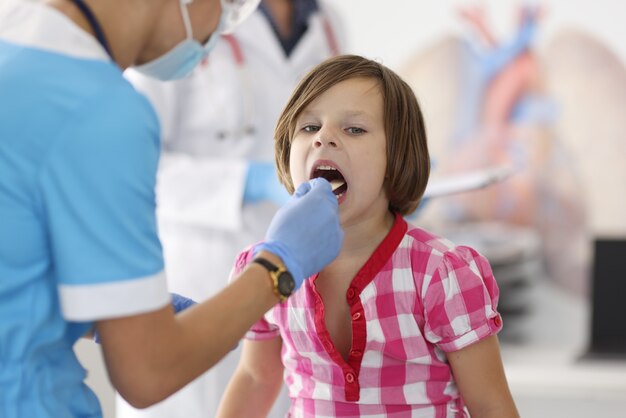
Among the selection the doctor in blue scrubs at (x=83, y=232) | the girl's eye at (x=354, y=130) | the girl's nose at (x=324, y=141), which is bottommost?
the doctor in blue scrubs at (x=83, y=232)

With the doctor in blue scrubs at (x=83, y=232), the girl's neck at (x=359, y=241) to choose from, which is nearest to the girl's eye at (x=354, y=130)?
the girl's neck at (x=359, y=241)

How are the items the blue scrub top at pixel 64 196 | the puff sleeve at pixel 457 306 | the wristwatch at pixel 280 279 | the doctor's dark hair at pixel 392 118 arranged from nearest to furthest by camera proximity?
1. the blue scrub top at pixel 64 196
2. the wristwatch at pixel 280 279
3. the puff sleeve at pixel 457 306
4. the doctor's dark hair at pixel 392 118

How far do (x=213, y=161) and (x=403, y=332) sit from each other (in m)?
0.77

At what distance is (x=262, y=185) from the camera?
1.99 metres

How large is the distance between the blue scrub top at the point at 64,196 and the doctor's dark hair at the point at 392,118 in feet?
1.52

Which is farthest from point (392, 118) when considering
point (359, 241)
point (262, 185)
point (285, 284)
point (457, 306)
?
point (262, 185)

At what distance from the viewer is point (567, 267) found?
10.6 ft

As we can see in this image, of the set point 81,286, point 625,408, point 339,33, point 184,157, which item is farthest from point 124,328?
point 625,408

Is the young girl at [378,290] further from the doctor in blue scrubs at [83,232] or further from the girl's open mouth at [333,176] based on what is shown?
the doctor in blue scrubs at [83,232]

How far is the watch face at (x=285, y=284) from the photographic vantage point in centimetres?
113

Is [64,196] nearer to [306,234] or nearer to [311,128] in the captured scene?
[306,234]

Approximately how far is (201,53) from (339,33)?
3.54 ft

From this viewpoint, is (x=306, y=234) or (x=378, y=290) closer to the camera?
(x=306, y=234)

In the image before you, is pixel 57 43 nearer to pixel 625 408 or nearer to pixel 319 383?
pixel 319 383
